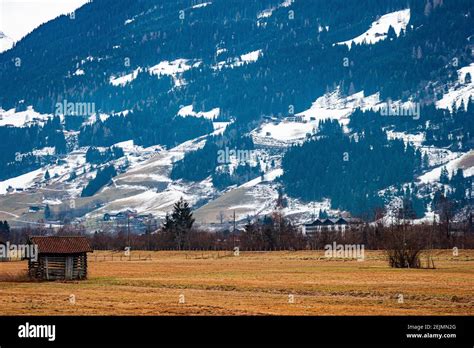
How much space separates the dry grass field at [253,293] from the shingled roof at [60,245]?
3.38 meters

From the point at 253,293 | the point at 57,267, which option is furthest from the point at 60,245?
the point at 253,293

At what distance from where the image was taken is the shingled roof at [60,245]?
287 ft

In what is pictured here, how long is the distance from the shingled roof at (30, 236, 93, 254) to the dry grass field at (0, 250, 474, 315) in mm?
3378

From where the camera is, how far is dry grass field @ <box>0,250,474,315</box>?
5209 centimetres

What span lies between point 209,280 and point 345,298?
2332 cm

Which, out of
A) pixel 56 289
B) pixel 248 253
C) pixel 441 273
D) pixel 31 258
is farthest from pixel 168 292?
pixel 248 253

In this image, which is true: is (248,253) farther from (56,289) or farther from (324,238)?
(56,289)

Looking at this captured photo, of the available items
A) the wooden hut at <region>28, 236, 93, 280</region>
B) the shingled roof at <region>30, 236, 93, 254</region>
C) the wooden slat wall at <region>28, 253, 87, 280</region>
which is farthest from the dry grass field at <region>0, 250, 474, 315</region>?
the shingled roof at <region>30, 236, 93, 254</region>

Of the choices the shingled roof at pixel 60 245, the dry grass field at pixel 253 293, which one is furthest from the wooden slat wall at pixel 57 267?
the dry grass field at pixel 253 293

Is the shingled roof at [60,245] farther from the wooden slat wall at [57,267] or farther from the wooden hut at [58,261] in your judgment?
the wooden slat wall at [57,267]

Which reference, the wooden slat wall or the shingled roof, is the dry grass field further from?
the shingled roof

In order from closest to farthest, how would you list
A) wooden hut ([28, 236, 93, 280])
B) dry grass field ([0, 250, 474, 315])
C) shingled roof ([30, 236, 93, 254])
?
dry grass field ([0, 250, 474, 315])
wooden hut ([28, 236, 93, 280])
shingled roof ([30, 236, 93, 254])
